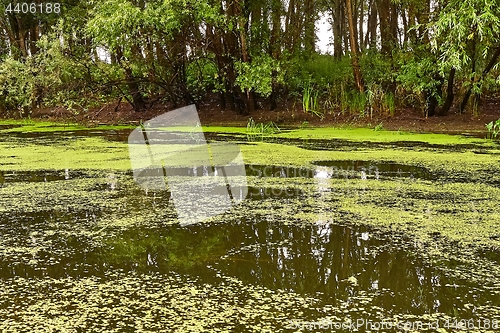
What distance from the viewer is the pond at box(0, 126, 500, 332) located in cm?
153

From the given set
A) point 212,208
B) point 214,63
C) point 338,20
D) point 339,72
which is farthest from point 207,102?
point 212,208

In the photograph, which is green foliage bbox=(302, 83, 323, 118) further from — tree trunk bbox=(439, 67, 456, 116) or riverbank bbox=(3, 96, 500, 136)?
tree trunk bbox=(439, 67, 456, 116)

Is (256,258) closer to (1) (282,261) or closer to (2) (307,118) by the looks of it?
(1) (282,261)

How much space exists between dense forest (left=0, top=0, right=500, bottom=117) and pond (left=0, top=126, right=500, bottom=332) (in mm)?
5390

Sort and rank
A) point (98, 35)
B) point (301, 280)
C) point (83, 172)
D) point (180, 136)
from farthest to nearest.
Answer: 1. point (98, 35)
2. point (180, 136)
3. point (83, 172)
4. point (301, 280)

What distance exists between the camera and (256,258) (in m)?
2.03

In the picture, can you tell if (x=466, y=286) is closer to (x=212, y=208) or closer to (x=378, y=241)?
(x=378, y=241)

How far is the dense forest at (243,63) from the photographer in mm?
8648

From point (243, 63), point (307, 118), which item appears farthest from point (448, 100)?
point (243, 63)

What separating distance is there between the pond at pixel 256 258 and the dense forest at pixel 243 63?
5390mm

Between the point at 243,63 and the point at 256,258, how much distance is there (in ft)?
24.9

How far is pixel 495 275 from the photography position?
1.83 m

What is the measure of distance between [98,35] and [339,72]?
4790 millimetres

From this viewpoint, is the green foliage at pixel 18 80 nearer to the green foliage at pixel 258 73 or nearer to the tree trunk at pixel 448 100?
the green foliage at pixel 258 73
